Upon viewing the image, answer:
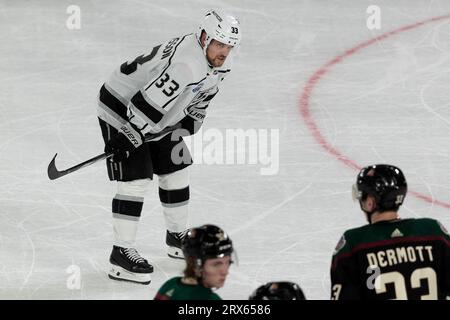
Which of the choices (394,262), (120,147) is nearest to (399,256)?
(394,262)

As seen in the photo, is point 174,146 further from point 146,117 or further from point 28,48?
point 28,48

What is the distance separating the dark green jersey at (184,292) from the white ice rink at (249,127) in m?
1.74

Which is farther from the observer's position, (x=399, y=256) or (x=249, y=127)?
(x=249, y=127)

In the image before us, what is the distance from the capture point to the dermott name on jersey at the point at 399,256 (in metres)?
3.68

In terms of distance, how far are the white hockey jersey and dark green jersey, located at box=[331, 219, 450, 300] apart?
1.65 meters

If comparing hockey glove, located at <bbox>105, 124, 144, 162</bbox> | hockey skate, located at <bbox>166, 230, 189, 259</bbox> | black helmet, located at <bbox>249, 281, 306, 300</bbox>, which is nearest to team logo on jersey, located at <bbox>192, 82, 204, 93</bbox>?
hockey glove, located at <bbox>105, 124, 144, 162</bbox>

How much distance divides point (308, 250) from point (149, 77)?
47.1 inches

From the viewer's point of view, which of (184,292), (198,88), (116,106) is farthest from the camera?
(116,106)

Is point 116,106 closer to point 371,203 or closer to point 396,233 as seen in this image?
point 371,203

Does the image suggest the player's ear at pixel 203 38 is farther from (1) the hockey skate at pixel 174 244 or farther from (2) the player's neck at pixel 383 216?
(2) the player's neck at pixel 383 216

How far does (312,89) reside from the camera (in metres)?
7.90

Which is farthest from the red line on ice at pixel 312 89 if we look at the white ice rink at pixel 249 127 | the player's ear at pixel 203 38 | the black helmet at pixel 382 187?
the black helmet at pixel 382 187

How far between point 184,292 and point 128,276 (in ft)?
6.47

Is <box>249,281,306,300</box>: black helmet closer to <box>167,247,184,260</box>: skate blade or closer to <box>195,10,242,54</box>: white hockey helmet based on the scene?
<box>195,10,242,54</box>: white hockey helmet
